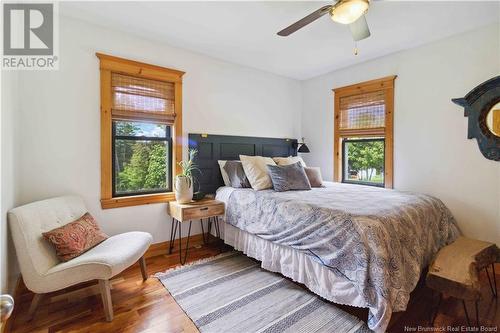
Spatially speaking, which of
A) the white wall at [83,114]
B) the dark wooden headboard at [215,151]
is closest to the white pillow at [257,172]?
the dark wooden headboard at [215,151]

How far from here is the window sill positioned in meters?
2.72

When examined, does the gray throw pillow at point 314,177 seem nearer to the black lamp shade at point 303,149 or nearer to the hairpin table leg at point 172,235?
the black lamp shade at point 303,149

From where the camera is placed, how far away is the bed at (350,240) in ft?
5.49

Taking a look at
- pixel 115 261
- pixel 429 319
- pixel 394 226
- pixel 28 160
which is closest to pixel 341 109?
pixel 394 226

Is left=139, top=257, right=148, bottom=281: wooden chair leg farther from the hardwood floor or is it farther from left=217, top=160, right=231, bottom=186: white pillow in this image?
left=217, top=160, right=231, bottom=186: white pillow

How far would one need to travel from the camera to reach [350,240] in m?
1.80

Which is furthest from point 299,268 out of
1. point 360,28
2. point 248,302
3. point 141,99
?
point 141,99

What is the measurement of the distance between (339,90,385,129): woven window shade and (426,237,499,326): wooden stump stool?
1898 millimetres

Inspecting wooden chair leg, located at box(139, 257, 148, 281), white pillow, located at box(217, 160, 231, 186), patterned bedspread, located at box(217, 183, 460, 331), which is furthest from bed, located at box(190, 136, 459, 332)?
wooden chair leg, located at box(139, 257, 148, 281)

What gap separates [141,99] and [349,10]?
2324 millimetres

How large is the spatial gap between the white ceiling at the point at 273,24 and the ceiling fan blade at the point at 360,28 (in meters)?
0.27

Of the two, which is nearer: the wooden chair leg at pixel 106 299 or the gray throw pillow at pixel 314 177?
the wooden chair leg at pixel 106 299

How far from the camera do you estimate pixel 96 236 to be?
2217mm

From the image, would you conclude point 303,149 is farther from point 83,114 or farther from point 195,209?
point 83,114
